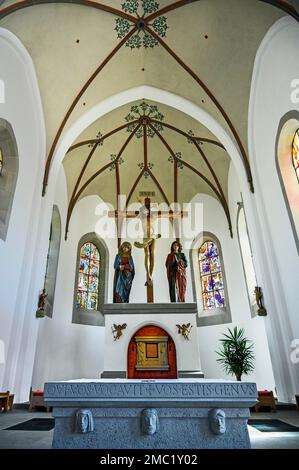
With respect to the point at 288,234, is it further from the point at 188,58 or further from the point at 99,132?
the point at 99,132

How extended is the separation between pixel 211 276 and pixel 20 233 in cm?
684

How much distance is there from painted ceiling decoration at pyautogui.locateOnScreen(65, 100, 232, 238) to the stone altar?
8.79 metres

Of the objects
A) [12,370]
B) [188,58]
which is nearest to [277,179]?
[188,58]

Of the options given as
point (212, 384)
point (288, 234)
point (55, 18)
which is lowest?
point (212, 384)

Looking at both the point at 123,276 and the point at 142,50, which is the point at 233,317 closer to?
the point at 123,276

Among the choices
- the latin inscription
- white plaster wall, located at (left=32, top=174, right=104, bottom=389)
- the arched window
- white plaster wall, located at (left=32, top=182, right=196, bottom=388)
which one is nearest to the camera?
the latin inscription

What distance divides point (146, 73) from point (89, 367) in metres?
9.01

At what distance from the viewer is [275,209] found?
7.14 m

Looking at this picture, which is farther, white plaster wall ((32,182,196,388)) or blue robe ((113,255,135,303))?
blue robe ((113,255,135,303))

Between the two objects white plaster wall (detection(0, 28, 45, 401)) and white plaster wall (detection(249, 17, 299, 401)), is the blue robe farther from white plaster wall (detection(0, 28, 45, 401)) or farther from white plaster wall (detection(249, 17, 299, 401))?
white plaster wall (detection(249, 17, 299, 401))

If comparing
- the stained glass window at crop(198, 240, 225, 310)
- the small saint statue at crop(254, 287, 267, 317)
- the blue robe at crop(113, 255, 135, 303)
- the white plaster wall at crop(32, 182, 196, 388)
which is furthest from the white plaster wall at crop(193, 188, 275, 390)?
the blue robe at crop(113, 255, 135, 303)

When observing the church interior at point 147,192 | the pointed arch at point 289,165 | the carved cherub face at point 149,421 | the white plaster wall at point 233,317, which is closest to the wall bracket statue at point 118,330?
the church interior at point 147,192

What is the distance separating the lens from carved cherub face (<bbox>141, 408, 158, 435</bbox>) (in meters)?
2.59

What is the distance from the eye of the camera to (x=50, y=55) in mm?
7781
